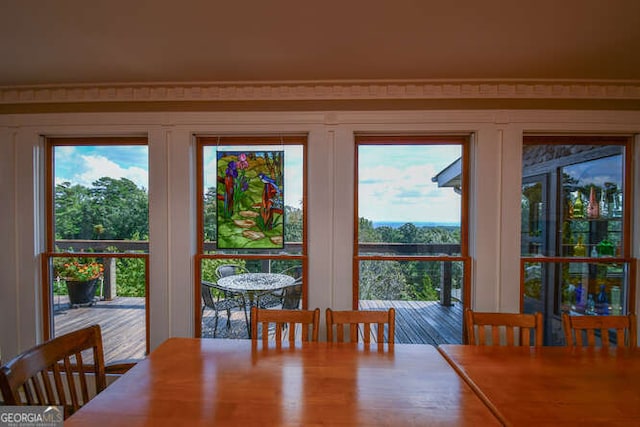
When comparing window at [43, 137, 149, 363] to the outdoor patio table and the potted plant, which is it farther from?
the outdoor patio table

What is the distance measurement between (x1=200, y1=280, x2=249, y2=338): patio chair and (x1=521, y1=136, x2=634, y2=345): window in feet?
7.84

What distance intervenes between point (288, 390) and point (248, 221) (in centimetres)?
143

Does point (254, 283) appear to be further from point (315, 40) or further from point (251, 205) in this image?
point (315, 40)

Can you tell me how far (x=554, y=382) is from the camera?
117 cm

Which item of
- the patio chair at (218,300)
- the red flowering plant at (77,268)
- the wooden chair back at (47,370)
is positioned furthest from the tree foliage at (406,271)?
the red flowering plant at (77,268)

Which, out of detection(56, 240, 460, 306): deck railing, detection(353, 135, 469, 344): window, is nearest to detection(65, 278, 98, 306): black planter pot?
detection(56, 240, 460, 306): deck railing

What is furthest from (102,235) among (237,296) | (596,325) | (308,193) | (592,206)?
(592,206)

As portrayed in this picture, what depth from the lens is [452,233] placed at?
2.28 metres

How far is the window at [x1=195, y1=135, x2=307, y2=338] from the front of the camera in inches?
89.8

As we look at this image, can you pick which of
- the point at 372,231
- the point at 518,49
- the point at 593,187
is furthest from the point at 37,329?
the point at 593,187

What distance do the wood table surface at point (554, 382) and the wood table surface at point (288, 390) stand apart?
0.30ft

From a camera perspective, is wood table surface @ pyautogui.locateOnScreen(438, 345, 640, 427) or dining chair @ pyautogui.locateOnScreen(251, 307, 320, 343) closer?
wood table surface @ pyautogui.locateOnScreen(438, 345, 640, 427)

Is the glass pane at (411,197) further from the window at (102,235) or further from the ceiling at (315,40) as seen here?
the window at (102,235)

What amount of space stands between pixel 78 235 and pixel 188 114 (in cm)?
146
